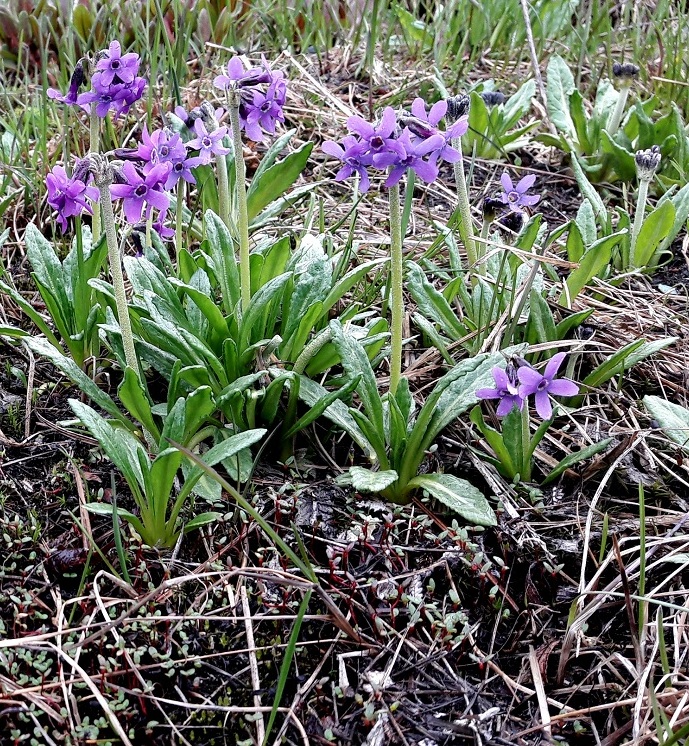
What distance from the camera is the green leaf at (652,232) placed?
275cm

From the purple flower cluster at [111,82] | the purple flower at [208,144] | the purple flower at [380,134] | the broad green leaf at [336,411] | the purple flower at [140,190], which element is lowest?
the broad green leaf at [336,411]

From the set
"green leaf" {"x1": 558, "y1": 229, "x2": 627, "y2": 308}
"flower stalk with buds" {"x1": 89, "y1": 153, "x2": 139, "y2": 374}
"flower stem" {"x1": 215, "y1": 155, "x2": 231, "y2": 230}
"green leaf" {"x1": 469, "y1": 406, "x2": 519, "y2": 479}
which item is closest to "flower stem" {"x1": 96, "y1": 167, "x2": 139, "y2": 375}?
"flower stalk with buds" {"x1": 89, "y1": 153, "x2": 139, "y2": 374}

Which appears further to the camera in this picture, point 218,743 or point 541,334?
point 541,334

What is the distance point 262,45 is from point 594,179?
7.65 feet

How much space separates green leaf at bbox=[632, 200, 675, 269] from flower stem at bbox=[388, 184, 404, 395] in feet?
4.13

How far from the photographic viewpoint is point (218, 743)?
1559 millimetres

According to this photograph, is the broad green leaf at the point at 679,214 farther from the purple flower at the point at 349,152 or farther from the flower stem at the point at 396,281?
the purple flower at the point at 349,152

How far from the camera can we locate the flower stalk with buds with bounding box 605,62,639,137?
331 centimetres

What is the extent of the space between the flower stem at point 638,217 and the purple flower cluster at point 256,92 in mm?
1373

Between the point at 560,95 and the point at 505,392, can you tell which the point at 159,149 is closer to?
the point at 505,392

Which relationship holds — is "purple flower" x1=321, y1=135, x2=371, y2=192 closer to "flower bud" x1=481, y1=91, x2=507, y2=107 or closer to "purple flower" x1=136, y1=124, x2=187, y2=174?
"purple flower" x1=136, y1=124, x2=187, y2=174

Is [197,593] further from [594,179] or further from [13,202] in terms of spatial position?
[594,179]

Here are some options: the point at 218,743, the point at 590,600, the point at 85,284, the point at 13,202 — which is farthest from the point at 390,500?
the point at 13,202

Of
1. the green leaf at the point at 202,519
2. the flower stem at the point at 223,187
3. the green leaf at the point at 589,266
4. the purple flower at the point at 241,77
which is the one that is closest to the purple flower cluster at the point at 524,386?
the green leaf at the point at 202,519
